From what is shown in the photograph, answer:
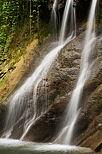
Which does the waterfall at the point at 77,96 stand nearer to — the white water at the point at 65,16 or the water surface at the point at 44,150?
the water surface at the point at 44,150

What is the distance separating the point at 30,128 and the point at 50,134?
72 cm

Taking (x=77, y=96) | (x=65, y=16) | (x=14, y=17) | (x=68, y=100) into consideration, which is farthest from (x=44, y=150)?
(x=14, y=17)

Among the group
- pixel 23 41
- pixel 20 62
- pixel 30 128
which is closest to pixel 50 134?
pixel 30 128

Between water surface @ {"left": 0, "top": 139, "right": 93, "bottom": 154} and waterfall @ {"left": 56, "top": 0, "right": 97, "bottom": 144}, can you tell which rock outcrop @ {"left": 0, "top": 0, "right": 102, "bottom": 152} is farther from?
water surface @ {"left": 0, "top": 139, "right": 93, "bottom": 154}

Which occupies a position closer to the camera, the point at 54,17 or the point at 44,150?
the point at 44,150

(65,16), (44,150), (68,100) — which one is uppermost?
(65,16)

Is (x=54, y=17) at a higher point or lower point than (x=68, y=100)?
higher

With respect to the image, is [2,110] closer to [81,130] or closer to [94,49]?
[81,130]

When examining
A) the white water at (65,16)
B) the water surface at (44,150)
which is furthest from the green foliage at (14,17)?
the water surface at (44,150)

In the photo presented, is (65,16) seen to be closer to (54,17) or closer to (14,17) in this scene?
(54,17)

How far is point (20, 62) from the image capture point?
1100 centimetres

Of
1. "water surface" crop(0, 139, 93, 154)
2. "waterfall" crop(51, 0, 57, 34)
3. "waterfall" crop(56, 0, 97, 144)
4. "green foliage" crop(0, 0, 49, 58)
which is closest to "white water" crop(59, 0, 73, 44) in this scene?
"waterfall" crop(51, 0, 57, 34)

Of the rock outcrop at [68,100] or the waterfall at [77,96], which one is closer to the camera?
the rock outcrop at [68,100]

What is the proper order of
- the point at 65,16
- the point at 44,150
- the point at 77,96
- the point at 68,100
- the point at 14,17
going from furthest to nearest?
1. the point at 14,17
2. the point at 65,16
3. the point at 68,100
4. the point at 77,96
5. the point at 44,150
